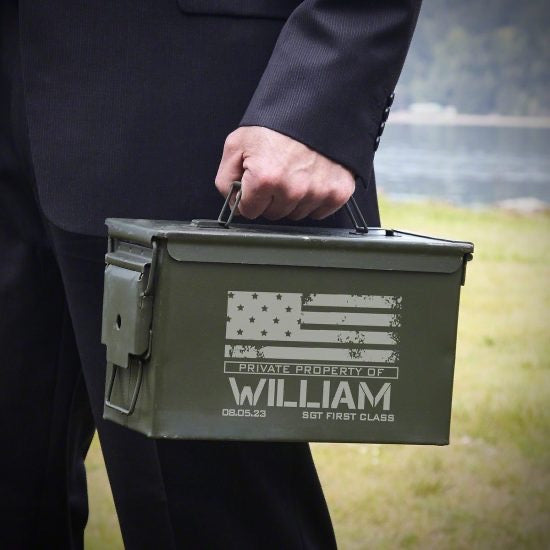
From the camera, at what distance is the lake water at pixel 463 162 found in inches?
178

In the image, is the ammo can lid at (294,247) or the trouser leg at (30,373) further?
the trouser leg at (30,373)

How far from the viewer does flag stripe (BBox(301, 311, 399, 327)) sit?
4.04 feet

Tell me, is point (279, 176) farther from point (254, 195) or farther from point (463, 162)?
point (463, 162)

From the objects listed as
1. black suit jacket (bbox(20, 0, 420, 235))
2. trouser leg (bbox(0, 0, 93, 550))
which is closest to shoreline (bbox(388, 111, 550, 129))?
trouser leg (bbox(0, 0, 93, 550))

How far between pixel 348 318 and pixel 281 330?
0.21ft

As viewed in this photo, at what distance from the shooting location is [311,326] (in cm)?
123

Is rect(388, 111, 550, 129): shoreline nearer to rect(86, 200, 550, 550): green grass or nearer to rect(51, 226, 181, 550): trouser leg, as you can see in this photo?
rect(86, 200, 550, 550): green grass

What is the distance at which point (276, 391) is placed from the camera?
1.24m

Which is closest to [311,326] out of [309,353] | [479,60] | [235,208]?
[309,353]

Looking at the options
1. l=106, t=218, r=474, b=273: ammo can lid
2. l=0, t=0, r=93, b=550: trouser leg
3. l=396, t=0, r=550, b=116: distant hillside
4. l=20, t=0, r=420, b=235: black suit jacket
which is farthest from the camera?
l=396, t=0, r=550, b=116: distant hillside

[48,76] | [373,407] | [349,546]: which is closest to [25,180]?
[48,76]

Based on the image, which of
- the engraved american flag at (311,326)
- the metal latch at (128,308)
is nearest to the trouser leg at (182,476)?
the metal latch at (128,308)

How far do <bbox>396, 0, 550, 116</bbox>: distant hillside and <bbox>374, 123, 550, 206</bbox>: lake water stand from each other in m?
0.09

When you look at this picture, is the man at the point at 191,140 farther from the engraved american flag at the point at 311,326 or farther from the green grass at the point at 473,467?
the green grass at the point at 473,467
